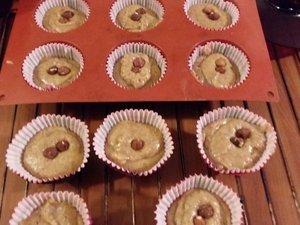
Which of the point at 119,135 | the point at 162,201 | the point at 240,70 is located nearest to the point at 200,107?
the point at 240,70

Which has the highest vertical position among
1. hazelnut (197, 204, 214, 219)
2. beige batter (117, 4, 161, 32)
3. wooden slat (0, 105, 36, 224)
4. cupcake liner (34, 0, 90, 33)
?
cupcake liner (34, 0, 90, 33)

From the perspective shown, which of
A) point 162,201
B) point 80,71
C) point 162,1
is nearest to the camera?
point 162,201

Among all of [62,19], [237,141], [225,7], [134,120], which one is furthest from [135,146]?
[225,7]

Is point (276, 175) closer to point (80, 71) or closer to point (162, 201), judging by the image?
point (162, 201)

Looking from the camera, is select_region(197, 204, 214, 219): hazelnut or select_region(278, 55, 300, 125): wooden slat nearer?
select_region(197, 204, 214, 219): hazelnut

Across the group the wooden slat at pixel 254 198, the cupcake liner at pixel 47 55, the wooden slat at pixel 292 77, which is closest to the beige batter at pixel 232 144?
the wooden slat at pixel 254 198

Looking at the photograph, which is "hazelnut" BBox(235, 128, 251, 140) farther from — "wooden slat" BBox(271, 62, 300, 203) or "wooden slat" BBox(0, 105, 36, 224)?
"wooden slat" BBox(0, 105, 36, 224)

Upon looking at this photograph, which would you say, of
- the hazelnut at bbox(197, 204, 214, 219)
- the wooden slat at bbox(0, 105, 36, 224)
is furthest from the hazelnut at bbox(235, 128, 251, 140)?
the wooden slat at bbox(0, 105, 36, 224)
